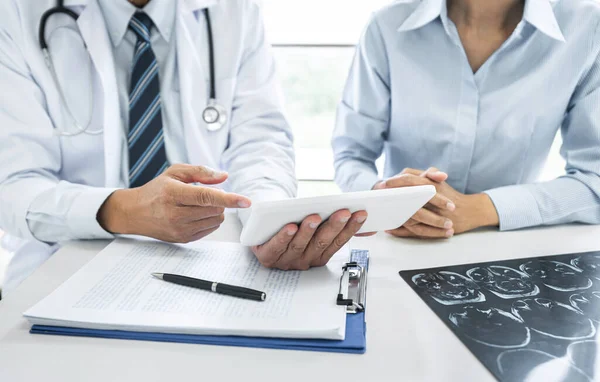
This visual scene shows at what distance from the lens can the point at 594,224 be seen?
35.9 inches

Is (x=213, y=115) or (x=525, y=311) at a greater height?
(x=213, y=115)

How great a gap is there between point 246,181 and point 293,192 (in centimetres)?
11

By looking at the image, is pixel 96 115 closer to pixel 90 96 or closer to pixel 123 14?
pixel 90 96

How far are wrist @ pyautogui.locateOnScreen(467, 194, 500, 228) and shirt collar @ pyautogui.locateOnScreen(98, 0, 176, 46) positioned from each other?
71 cm

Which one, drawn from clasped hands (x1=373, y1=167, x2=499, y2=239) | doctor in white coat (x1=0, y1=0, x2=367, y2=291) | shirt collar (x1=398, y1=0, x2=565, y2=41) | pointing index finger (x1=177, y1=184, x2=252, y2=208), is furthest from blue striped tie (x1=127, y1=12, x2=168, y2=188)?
shirt collar (x1=398, y1=0, x2=565, y2=41)

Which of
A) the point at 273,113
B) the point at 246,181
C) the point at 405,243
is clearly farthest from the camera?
the point at 273,113

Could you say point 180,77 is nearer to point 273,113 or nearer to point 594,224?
point 273,113

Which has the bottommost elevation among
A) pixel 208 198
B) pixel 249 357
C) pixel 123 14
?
pixel 249 357

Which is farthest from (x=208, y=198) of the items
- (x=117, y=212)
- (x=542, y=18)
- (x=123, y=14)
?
(x=542, y=18)

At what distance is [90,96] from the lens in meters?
1.00

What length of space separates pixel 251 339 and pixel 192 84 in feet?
2.20

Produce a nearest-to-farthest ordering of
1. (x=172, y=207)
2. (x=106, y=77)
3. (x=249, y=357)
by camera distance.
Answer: (x=249, y=357)
(x=172, y=207)
(x=106, y=77)

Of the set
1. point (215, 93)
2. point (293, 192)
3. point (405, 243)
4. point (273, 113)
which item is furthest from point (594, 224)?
point (215, 93)

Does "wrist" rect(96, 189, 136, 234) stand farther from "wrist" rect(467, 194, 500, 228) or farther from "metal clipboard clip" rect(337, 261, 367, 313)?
"wrist" rect(467, 194, 500, 228)
